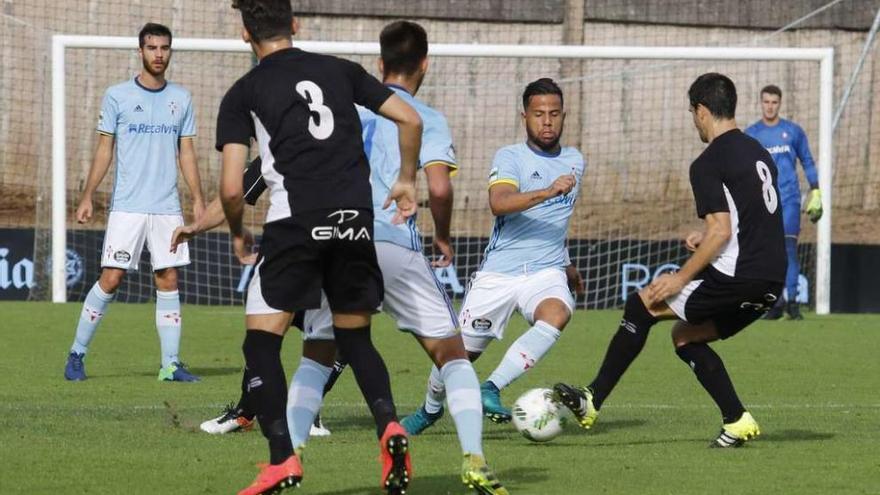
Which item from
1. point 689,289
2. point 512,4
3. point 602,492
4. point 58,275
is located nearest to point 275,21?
point 602,492

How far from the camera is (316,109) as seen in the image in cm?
563

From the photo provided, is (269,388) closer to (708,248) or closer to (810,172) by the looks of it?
(708,248)

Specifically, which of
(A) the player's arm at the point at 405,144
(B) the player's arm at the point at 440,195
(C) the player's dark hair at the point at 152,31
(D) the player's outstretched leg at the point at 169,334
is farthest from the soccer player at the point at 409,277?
(D) the player's outstretched leg at the point at 169,334

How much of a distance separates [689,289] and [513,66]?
1372 centimetres

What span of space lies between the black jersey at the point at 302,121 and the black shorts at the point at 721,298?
2.21 metres

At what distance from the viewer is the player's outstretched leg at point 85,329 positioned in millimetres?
10164

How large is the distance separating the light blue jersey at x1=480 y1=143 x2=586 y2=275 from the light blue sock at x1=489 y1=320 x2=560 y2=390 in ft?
1.48

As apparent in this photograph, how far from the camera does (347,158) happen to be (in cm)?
570

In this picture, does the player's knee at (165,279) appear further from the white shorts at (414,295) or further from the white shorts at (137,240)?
the white shorts at (414,295)

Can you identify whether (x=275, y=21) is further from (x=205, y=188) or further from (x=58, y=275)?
(x=205, y=188)

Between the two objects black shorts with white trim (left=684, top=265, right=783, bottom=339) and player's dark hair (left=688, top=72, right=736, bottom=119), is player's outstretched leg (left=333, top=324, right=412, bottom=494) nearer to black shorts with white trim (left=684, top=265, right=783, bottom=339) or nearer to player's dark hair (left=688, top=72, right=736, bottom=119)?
black shorts with white trim (left=684, top=265, right=783, bottom=339)

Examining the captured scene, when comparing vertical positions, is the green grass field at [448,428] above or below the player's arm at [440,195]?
below

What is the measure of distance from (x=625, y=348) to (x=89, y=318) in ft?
13.0

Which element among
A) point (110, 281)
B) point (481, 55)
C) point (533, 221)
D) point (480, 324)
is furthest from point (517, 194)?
point (481, 55)
